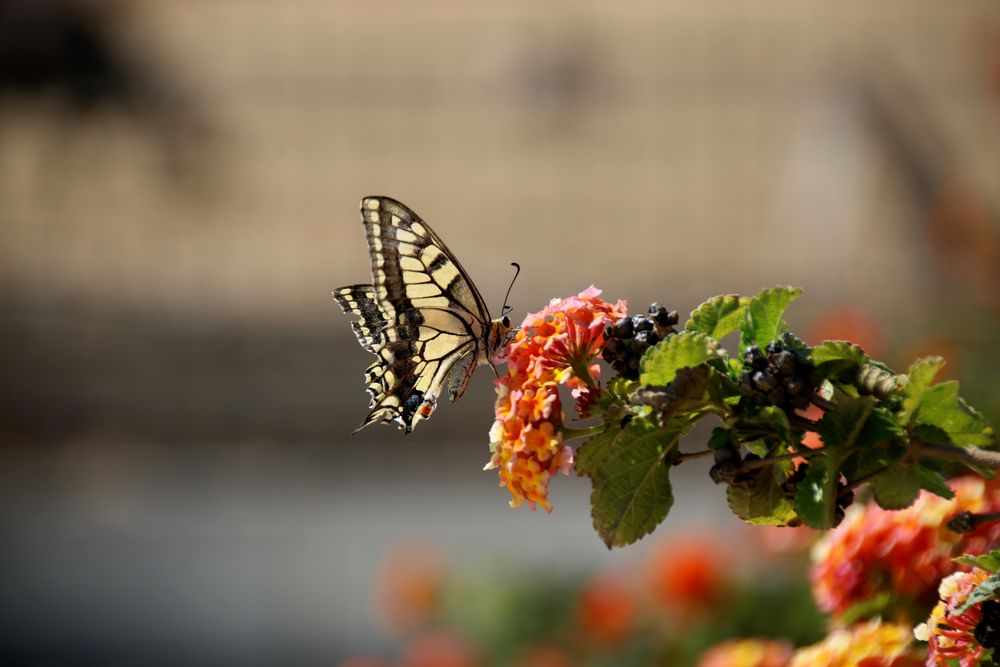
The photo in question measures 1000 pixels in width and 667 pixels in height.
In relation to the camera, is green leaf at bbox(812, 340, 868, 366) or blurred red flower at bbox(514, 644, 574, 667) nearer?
green leaf at bbox(812, 340, 868, 366)

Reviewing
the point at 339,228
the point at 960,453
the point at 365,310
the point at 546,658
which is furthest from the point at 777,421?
the point at 339,228

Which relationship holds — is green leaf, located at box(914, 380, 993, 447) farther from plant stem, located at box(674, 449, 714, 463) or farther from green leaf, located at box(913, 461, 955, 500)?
plant stem, located at box(674, 449, 714, 463)

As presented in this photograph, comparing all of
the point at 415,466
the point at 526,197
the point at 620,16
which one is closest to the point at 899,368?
the point at 415,466

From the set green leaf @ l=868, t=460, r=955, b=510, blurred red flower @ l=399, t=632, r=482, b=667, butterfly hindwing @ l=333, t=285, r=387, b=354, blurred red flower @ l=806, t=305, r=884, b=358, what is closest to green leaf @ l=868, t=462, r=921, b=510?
green leaf @ l=868, t=460, r=955, b=510

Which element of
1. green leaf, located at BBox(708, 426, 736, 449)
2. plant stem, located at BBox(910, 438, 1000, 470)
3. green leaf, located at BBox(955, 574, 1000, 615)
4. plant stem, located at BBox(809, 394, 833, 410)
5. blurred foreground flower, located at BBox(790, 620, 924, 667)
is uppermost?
plant stem, located at BBox(809, 394, 833, 410)

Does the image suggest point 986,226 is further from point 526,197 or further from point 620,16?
point 620,16

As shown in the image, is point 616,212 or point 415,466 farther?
point 616,212
